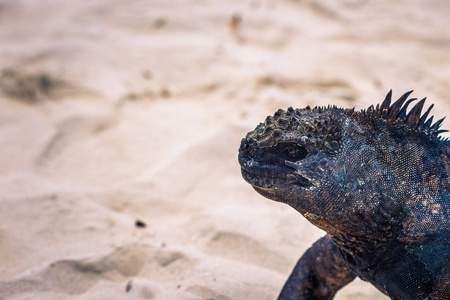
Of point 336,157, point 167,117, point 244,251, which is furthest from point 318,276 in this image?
point 167,117

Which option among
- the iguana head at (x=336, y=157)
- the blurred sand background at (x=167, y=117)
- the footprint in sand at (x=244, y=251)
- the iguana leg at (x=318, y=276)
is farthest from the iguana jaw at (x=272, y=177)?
the footprint in sand at (x=244, y=251)

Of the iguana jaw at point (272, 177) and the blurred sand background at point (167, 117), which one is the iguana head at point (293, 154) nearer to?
the iguana jaw at point (272, 177)

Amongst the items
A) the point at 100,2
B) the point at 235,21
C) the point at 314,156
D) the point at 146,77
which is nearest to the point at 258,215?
the point at 314,156

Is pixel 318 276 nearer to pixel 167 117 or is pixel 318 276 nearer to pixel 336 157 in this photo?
→ pixel 336 157

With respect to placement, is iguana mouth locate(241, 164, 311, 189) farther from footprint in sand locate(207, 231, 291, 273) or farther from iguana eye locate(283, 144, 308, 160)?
footprint in sand locate(207, 231, 291, 273)

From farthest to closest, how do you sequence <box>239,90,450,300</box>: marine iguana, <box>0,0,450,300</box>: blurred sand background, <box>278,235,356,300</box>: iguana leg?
<box>0,0,450,300</box>: blurred sand background
<box>278,235,356,300</box>: iguana leg
<box>239,90,450,300</box>: marine iguana

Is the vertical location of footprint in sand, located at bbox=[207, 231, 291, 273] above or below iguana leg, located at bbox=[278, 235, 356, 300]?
below

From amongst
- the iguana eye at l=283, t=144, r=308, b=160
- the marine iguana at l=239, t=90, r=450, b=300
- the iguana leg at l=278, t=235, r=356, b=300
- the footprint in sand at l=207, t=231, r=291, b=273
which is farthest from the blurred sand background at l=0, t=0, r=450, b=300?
the iguana eye at l=283, t=144, r=308, b=160
